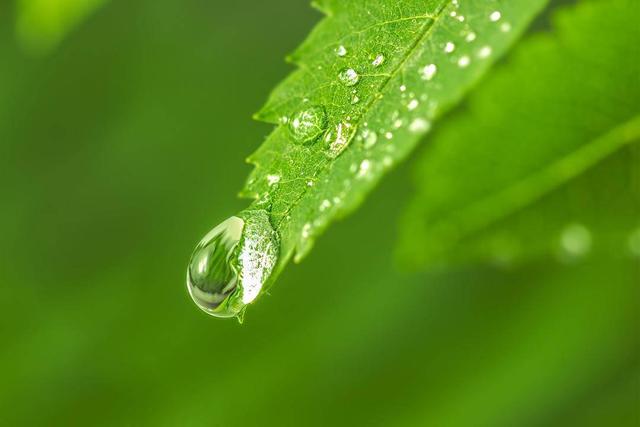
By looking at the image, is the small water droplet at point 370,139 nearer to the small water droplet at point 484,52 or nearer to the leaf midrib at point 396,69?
the leaf midrib at point 396,69

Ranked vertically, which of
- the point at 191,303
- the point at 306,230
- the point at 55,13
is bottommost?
the point at 306,230

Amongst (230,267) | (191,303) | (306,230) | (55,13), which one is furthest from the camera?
(191,303)

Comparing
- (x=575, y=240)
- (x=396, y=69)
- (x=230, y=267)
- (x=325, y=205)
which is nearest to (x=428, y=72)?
(x=396, y=69)

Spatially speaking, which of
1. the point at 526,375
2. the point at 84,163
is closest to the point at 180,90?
the point at 84,163

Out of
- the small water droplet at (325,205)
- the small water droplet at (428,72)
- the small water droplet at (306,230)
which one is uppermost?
the small water droplet at (428,72)

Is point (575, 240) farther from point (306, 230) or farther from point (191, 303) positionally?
point (191, 303)

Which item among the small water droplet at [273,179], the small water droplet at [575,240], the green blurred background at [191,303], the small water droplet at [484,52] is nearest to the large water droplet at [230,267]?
the small water droplet at [273,179]
